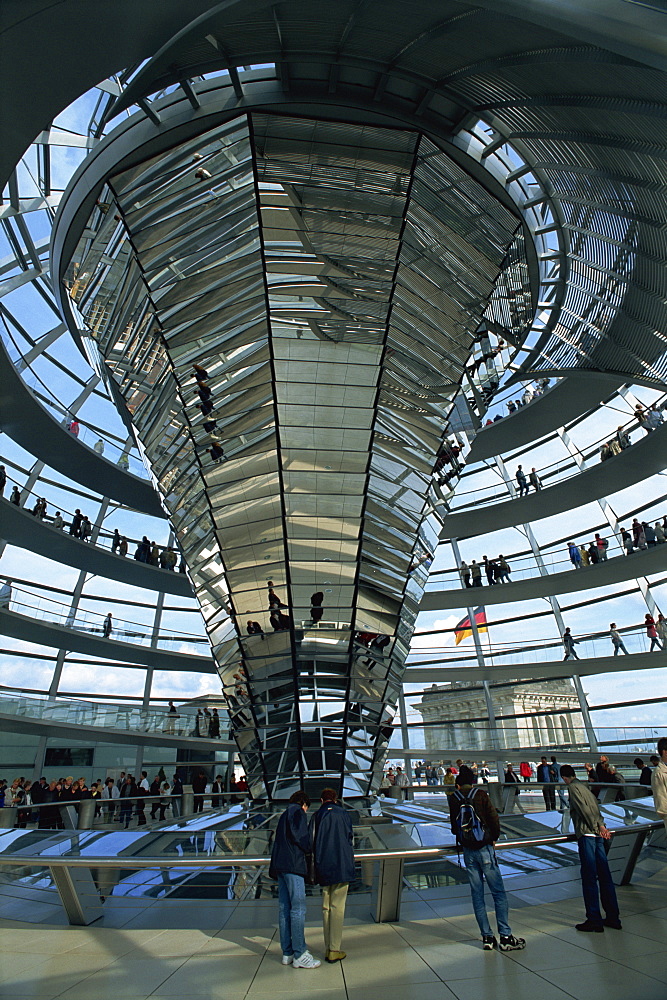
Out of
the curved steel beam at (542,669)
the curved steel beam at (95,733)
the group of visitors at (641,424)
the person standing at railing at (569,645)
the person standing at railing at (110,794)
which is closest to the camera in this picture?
the person standing at railing at (110,794)

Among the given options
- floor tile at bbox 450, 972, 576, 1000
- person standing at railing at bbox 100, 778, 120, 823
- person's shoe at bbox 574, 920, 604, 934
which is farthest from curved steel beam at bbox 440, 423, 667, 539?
floor tile at bbox 450, 972, 576, 1000

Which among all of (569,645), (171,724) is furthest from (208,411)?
(569,645)

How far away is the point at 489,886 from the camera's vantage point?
5367 millimetres

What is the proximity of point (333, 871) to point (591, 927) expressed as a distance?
7.68ft

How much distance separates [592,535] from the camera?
30.9 meters

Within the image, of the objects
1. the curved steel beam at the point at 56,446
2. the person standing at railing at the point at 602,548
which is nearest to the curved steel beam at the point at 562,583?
the person standing at railing at the point at 602,548

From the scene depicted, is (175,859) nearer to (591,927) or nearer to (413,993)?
(413,993)

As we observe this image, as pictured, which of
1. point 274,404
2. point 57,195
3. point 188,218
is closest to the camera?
point 188,218

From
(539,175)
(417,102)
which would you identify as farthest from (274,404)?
(539,175)

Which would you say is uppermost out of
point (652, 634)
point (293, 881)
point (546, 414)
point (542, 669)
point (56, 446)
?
point (546, 414)

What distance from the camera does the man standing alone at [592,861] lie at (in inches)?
217

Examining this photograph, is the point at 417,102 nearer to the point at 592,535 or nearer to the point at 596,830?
the point at 596,830

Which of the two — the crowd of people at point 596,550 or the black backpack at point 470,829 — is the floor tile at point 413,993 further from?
the crowd of people at point 596,550

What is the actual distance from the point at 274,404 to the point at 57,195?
740 cm
